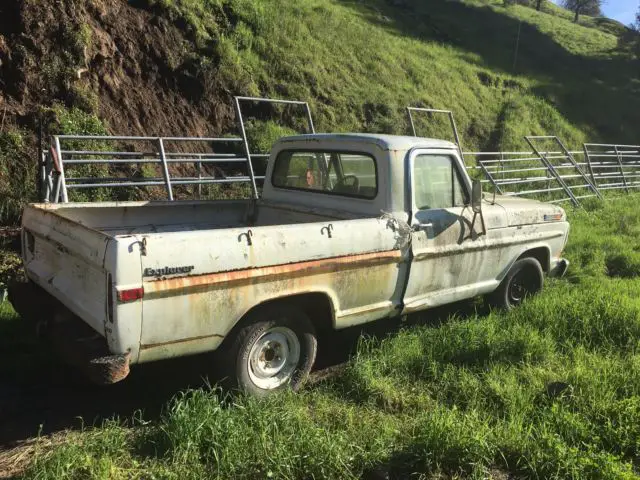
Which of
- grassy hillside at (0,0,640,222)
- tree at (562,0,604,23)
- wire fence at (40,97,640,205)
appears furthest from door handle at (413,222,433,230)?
tree at (562,0,604,23)

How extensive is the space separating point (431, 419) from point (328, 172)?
8.04ft

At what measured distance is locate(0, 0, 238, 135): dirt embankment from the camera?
851 cm

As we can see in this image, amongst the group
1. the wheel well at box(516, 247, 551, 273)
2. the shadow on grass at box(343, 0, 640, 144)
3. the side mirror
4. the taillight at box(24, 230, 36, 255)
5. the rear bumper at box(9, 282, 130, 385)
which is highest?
the shadow on grass at box(343, 0, 640, 144)

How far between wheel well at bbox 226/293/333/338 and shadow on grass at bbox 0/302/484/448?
0.48 meters

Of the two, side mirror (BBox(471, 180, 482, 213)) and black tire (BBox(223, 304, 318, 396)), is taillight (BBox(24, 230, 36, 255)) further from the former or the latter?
side mirror (BBox(471, 180, 482, 213))

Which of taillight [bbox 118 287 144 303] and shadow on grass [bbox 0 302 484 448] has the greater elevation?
taillight [bbox 118 287 144 303]

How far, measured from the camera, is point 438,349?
4598 millimetres

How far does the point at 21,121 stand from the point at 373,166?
6104 mm

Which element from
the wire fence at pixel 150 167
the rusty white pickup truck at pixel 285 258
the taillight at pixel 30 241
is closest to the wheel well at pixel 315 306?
the rusty white pickup truck at pixel 285 258

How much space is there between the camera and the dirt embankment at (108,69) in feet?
27.9

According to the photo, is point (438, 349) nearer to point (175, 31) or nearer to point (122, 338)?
point (122, 338)

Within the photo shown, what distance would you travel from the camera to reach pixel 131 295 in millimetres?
3043

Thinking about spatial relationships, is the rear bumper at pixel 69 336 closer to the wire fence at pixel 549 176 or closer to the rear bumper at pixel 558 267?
the rear bumper at pixel 558 267

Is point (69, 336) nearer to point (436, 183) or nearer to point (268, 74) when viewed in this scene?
point (436, 183)
